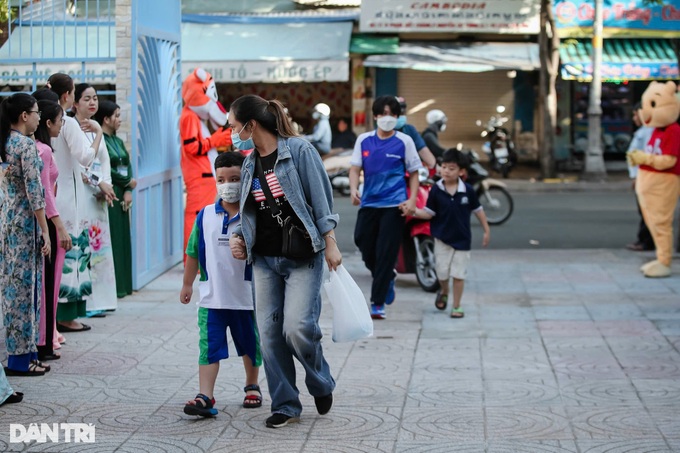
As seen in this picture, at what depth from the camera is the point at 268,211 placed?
6.03m

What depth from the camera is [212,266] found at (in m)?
6.33

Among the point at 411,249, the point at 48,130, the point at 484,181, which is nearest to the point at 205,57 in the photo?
the point at 484,181

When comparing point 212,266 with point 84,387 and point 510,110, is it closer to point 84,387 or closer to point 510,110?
point 84,387

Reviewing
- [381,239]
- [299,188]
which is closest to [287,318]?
[299,188]

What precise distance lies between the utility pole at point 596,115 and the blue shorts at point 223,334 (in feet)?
59.7

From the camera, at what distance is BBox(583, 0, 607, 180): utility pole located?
23.4 m

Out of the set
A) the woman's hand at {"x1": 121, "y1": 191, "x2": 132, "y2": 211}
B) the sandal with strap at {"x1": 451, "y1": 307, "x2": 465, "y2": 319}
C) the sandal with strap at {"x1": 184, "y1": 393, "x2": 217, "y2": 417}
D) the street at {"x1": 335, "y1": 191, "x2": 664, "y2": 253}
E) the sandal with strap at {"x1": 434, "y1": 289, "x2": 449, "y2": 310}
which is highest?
the woman's hand at {"x1": 121, "y1": 191, "x2": 132, "y2": 211}

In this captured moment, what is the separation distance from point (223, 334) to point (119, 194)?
12.8 ft

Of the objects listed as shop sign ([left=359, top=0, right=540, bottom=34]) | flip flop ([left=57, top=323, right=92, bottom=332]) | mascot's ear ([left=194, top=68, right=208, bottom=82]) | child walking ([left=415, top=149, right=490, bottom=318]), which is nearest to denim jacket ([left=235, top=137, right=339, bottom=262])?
flip flop ([left=57, top=323, right=92, bottom=332])

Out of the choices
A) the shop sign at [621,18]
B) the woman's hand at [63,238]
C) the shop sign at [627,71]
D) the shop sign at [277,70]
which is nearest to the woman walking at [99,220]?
the woman's hand at [63,238]

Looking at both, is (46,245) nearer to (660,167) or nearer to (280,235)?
(280,235)

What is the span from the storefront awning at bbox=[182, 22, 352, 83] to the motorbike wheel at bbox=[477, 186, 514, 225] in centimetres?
841

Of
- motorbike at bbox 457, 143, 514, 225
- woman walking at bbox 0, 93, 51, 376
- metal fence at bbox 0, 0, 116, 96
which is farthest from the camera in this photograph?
motorbike at bbox 457, 143, 514, 225

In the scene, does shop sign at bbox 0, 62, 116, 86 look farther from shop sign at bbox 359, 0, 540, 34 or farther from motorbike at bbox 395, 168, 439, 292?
shop sign at bbox 359, 0, 540, 34
